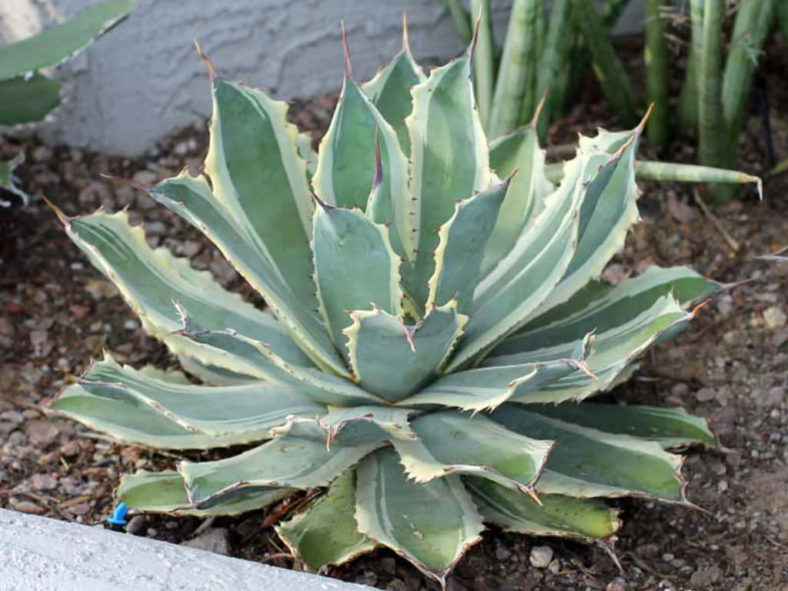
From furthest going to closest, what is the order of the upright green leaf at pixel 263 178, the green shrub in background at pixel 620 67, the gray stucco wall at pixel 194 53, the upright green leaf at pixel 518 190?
the gray stucco wall at pixel 194 53 → the green shrub in background at pixel 620 67 → the upright green leaf at pixel 518 190 → the upright green leaf at pixel 263 178

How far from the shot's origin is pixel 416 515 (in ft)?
5.08

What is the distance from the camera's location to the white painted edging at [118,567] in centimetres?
130

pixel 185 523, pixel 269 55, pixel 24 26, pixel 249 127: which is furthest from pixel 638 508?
pixel 24 26

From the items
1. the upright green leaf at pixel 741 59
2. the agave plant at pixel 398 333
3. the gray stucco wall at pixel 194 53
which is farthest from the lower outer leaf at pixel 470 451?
the gray stucco wall at pixel 194 53

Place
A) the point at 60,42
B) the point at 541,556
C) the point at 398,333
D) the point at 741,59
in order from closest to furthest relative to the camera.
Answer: the point at 398,333
the point at 541,556
the point at 60,42
the point at 741,59

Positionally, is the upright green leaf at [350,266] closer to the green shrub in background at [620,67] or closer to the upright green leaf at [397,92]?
the upright green leaf at [397,92]

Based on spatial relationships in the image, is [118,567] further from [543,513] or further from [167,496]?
[543,513]

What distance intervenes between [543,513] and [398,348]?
341 millimetres

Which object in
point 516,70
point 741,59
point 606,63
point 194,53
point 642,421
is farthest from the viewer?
point 194,53

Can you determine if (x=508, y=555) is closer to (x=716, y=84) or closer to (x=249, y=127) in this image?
(x=249, y=127)

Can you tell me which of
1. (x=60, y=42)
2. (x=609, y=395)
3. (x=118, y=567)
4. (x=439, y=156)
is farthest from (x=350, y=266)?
(x=60, y=42)

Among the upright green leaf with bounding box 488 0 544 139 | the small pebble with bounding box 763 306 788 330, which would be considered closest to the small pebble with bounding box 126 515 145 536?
the upright green leaf with bounding box 488 0 544 139

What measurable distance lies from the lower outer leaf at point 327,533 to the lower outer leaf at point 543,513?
0.19 m

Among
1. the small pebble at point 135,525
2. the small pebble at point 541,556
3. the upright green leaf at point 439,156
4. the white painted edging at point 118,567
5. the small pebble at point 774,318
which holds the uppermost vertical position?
the upright green leaf at point 439,156
